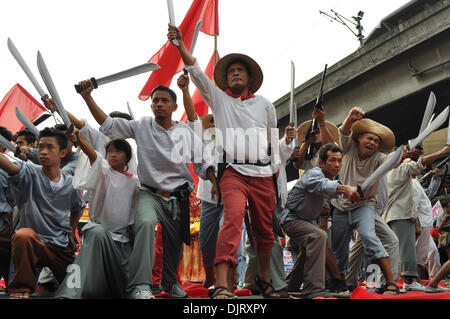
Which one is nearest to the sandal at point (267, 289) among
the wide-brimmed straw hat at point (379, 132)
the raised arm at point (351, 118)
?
the raised arm at point (351, 118)

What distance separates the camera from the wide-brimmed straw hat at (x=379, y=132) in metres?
4.52

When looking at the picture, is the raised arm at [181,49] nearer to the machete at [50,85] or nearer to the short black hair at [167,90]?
the short black hair at [167,90]

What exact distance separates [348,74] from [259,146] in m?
11.2

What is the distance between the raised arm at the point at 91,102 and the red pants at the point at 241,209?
113cm

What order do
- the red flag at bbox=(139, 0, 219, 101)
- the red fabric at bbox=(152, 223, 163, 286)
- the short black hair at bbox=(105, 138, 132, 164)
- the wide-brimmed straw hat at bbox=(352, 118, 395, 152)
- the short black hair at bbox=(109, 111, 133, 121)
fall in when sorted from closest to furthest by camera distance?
the short black hair at bbox=(105, 138, 132, 164) < the red fabric at bbox=(152, 223, 163, 286) < the wide-brimmed straw hat at bbox=(352, 118, 395, 152) < the short black hair at bbox=(109, 111, 133, 121) < the red flag at bbox=(139, 0, 219, 101)

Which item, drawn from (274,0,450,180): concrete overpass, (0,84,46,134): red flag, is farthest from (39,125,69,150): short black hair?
(274,0,450,180): concrete overpass

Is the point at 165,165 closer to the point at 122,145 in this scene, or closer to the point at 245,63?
the point at 122,145

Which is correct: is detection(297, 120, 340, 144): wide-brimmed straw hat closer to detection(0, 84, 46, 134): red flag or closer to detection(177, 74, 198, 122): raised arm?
detection(177, 74, 198, 122): raised arm

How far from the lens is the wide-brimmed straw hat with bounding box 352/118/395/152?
4.52 metres

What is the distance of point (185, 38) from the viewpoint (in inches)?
267

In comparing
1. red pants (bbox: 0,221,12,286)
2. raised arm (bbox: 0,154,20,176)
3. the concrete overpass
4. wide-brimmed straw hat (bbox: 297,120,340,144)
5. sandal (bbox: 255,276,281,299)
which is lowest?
sandal (bbox: 255,276,281,299)

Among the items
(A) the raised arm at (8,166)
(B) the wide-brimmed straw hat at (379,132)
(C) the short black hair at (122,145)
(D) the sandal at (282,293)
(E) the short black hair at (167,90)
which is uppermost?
(E) the short black hair at (167,90)

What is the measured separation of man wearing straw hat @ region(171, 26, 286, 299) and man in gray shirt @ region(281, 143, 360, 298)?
0.38 metres

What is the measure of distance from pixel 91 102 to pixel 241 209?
151 centimetres
